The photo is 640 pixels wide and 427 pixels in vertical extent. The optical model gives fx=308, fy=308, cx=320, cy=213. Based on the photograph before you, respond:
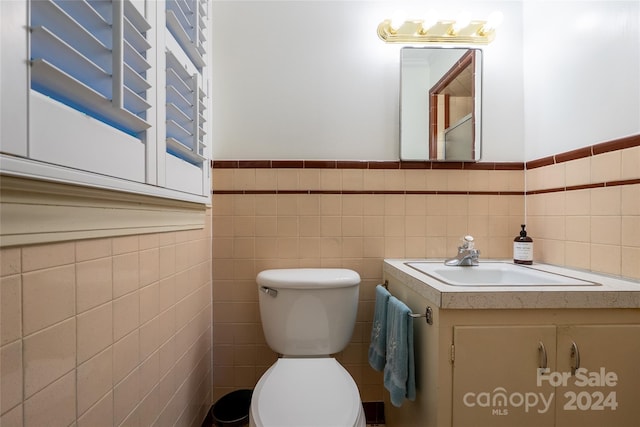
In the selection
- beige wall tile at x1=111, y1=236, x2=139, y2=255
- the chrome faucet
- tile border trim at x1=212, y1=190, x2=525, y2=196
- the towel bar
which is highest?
tile border trim at x1=212, y1=190, x2=525, y2=196

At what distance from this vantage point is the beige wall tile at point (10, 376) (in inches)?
19.2

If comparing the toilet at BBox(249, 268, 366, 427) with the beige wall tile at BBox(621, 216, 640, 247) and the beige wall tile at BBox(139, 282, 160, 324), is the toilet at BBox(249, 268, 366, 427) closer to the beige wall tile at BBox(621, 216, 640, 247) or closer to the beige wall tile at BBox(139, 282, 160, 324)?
the beige wall tile at BBox(139, 282, 160, 324)

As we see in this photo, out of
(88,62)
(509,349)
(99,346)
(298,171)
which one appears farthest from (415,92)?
(99,346)

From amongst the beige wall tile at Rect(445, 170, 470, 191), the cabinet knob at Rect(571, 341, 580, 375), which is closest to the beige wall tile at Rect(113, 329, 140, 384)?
the cabinet knob at Rect(571, 341, 580, 375)

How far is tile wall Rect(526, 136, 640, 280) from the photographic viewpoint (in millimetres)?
1070

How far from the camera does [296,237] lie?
158cm

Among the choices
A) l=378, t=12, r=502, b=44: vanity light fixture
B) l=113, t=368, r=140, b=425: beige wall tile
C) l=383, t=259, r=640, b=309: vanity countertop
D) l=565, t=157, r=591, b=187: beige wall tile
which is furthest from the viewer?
l=378, t=12, r=502, b=44: vanity light fixture

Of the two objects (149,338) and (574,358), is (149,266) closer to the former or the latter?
(149,338)

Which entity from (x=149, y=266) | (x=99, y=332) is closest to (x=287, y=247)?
(x=149, y=266)

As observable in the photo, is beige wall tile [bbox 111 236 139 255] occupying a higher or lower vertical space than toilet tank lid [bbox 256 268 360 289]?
higher

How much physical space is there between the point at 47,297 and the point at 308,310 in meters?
0.92

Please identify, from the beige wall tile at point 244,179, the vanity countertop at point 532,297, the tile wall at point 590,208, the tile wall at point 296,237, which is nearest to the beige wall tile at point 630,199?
the tile wall at point 590,208

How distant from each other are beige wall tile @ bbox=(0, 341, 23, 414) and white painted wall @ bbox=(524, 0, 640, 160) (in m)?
1.74

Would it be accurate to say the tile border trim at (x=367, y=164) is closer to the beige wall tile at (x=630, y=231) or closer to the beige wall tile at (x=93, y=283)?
the beige wall tile at (x=630, y=231)
